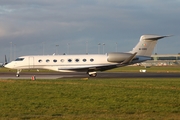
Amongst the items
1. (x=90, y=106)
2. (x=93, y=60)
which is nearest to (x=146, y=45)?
(x=93, y=60)

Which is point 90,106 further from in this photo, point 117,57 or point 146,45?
point 146,45

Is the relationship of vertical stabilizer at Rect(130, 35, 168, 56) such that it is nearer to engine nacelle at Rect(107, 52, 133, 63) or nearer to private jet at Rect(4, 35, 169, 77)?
private jet at Rect(4, 35, 169, 77)

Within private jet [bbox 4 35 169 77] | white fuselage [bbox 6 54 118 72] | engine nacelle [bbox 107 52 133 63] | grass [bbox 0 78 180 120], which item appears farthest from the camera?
white fuselage [bbox 6 54 118 72]

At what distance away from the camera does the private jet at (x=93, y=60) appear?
40.8 m

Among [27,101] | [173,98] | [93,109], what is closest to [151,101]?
[173,98]

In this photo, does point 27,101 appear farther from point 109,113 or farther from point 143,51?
point 143,51

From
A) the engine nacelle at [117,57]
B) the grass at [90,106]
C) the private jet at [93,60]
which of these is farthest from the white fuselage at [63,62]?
the grass at [90,106]

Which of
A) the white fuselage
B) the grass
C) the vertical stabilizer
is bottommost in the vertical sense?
the grass

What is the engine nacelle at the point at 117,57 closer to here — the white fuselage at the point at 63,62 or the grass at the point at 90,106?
the white fuselage at the point at 63,62

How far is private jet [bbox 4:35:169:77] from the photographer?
4075 cm

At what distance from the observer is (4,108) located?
13797mm

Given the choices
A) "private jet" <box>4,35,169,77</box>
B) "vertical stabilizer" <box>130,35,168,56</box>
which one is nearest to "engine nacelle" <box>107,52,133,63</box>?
"private jet" <box>4,35,169,77</box>

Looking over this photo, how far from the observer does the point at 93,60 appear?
4200cm

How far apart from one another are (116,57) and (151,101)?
80.3 feet
